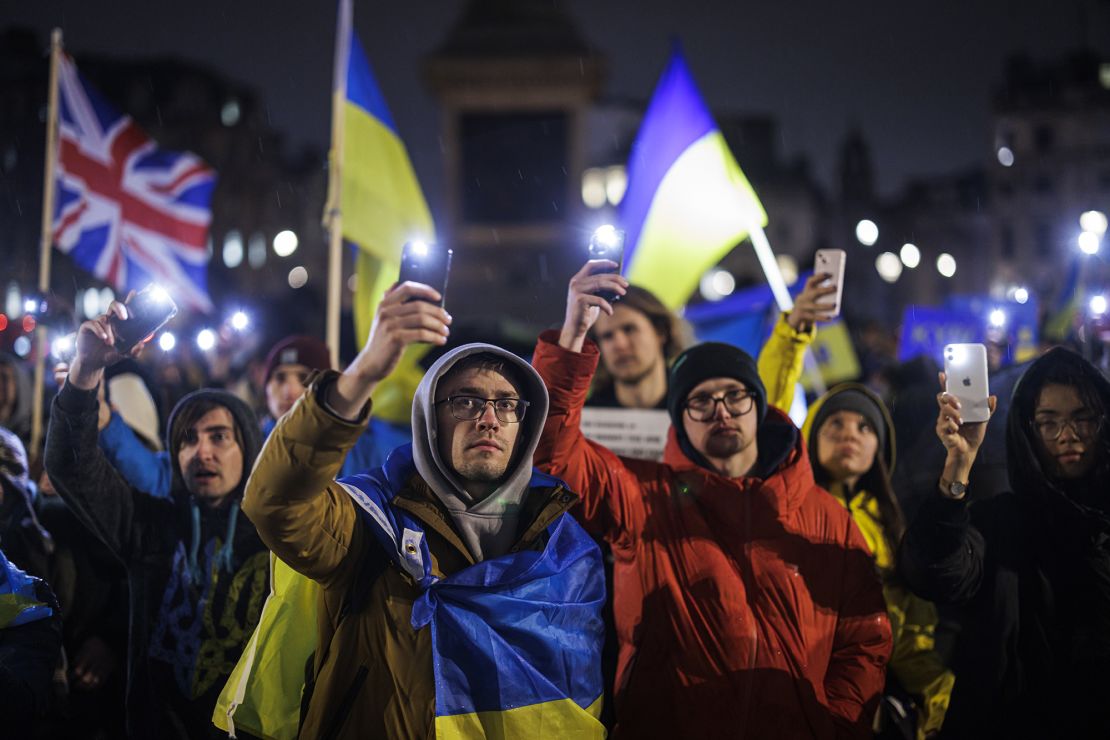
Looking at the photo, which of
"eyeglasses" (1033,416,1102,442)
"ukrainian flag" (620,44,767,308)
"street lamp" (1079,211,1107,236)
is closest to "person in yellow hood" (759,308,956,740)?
"eyeglasses" (1033,416,1102,442)

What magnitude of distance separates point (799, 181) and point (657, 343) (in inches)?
2586

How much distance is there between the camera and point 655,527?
355 cm

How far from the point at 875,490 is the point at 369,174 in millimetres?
3600

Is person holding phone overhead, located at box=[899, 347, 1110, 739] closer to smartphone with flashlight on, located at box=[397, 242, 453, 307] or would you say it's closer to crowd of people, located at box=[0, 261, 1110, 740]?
crowd of people, located at box=[0, 261, 1110, 740]

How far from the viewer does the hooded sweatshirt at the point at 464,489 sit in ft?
9.83

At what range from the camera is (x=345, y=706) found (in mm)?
2830

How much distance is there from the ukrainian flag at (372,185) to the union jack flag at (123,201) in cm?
199

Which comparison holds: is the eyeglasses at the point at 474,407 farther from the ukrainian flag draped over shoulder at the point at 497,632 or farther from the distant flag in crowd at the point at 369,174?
the distant flag in crowd at the point at 369,174

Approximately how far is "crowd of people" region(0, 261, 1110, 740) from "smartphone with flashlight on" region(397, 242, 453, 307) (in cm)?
8

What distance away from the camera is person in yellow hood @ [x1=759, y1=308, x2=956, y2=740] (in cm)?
387

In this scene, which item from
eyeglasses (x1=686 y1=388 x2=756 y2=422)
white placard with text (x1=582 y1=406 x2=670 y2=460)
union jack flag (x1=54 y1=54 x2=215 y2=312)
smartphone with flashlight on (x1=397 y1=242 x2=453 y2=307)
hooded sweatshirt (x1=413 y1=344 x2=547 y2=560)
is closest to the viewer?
smartphone with flashlight on (x1=397 y1=242 x2=453 y2=307)

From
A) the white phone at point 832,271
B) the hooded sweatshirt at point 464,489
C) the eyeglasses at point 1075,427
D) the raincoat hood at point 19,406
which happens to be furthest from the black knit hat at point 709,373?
the raincoat hood at point 19,406

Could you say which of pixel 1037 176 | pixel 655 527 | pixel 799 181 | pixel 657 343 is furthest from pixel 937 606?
pixel 799 181

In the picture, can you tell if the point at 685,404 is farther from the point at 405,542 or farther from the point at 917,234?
the point at 917,234
